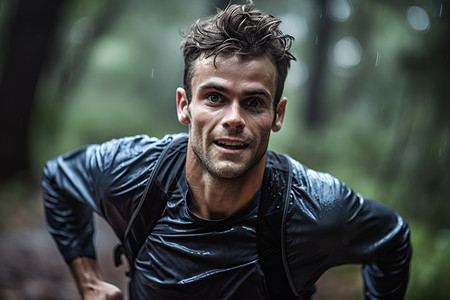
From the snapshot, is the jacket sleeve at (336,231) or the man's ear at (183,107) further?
the man's ear at (183,107)

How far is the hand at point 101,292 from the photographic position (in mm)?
2244

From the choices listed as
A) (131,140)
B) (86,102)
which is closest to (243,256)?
(131,140)

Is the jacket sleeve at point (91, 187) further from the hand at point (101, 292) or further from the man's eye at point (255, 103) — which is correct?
the man's eye at point (255, 103)

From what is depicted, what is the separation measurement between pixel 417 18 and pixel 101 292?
5.69 m

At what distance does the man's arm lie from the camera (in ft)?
7.40

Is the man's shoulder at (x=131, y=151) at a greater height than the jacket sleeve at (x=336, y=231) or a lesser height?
greater

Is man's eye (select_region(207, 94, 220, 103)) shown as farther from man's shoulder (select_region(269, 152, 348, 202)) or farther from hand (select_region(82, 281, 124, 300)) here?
hand (select_region(82, 281, 124, 300))

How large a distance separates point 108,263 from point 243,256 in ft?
11.7

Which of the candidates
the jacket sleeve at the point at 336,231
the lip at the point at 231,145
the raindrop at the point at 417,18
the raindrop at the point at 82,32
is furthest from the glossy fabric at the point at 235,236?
the raindrop at the point at 82,32

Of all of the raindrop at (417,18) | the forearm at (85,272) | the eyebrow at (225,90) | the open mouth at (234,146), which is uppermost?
the raindrop at (417,18)

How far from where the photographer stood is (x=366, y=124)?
8.20m

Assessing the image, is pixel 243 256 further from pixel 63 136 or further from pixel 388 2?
pixel 63 136

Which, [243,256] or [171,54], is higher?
[171,54]

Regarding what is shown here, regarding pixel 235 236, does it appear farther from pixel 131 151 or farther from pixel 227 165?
pixel 131 151
